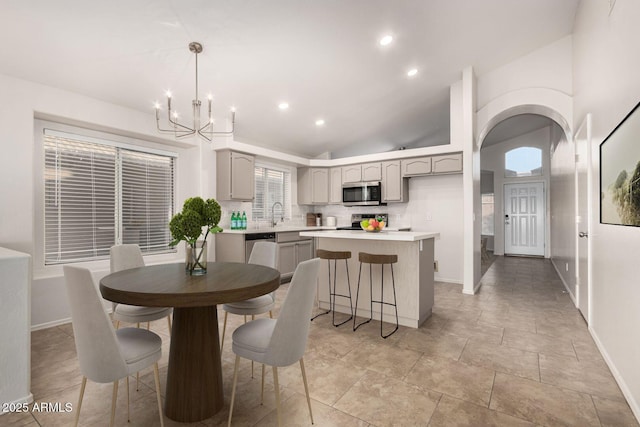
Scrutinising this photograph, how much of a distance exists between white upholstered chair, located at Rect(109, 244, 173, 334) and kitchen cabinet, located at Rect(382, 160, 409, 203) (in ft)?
13.3

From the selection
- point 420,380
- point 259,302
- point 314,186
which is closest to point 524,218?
point 314,186

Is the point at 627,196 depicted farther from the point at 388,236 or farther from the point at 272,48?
the point at 272,48

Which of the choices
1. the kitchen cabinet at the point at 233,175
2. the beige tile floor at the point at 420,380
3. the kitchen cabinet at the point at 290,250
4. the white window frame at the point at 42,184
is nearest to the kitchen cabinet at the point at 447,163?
the beige tile floor at the point at 420,380

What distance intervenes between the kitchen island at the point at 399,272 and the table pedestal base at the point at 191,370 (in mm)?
1875

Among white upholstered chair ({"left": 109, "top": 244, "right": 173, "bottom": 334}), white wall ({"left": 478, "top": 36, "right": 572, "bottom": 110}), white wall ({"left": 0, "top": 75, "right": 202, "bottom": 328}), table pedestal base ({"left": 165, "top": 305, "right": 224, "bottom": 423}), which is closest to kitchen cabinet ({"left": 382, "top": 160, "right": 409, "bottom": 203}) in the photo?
white wall ({"left": 478, "top": 36, "right": 572, "bottom": 110})

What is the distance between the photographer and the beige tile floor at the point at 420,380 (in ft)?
5.74

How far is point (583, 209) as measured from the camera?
11.0 feet

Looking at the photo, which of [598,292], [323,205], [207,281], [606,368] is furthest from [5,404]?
[323,205]

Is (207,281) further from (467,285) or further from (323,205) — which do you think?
(323,205)

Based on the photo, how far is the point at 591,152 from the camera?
2.91m

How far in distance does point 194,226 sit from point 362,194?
4252 mm

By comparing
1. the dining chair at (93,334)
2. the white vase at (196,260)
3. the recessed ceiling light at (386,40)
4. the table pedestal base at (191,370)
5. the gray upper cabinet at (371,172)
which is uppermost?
the recessed ceiling light at (386,40)

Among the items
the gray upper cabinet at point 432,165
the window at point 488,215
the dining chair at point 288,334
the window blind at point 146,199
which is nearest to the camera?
the dining chair at point 288,334

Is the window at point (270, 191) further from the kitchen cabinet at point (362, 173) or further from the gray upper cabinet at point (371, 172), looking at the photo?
the gray upper cabinet at point (371, 172)
